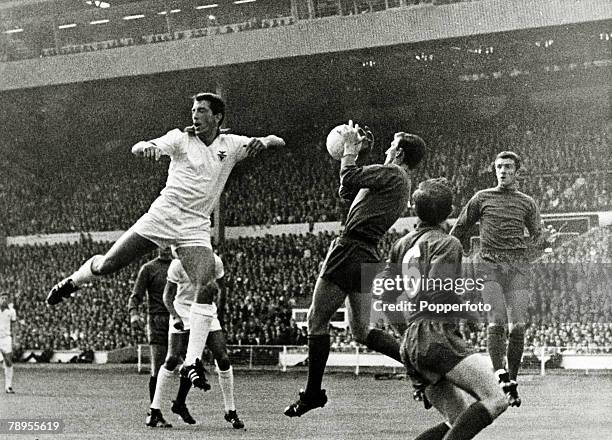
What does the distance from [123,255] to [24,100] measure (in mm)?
28250

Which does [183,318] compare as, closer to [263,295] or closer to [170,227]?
[170,227]

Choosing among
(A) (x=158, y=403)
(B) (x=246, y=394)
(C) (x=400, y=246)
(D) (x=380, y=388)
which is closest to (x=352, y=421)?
(A) (x=158, y=403)

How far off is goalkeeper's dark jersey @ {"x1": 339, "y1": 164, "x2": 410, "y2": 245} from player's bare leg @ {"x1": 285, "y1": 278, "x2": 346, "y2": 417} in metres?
0.48

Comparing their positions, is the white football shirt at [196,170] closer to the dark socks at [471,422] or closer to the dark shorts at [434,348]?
the dark shorts at [434,348]

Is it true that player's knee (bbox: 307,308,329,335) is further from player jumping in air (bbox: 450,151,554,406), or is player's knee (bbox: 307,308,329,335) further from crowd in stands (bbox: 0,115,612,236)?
crowd in stands (bbox: 0,115,612,236)

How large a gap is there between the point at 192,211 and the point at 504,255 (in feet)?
10.2

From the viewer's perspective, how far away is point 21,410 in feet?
41.6

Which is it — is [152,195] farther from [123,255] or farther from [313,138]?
[123,255]

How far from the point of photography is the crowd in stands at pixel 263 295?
21453 mm

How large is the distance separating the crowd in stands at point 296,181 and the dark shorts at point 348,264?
783 inches

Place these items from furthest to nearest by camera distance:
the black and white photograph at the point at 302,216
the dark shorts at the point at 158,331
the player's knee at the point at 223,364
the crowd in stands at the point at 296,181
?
the crowd in stands at the point at 296,181 < the dark shorts at the point at 158,331 < the player's knee at the point at 223,364 < the black and white photograph at the point at 302,216

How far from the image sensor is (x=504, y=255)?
9.32 metres

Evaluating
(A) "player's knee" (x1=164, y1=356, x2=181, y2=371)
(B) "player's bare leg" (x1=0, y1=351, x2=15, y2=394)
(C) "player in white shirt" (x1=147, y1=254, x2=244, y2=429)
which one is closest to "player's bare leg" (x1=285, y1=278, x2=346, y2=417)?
(C) "player in white shirt" (x1=147, y1=254, x2=244, y2=429)

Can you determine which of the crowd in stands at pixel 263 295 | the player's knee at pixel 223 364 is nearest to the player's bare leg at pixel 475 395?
the player's knee at pixel 223 364
